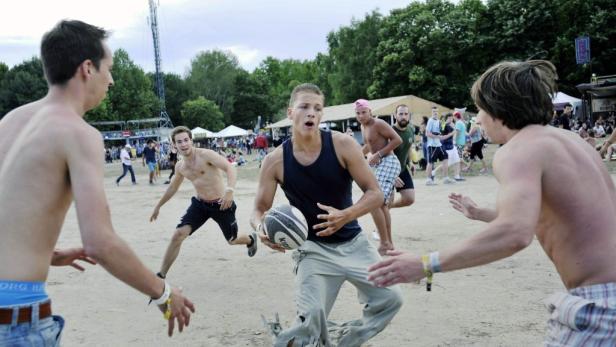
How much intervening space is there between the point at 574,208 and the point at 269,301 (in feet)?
13.2

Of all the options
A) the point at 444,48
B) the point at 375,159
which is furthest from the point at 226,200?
the point at 444,48

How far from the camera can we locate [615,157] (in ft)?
58.5

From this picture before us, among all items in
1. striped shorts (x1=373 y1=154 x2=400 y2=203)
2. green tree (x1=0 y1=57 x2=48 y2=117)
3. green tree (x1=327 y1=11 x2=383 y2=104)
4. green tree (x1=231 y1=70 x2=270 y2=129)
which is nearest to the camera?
striped shorts (x1=373 y1=154 x2=400 y2=203)

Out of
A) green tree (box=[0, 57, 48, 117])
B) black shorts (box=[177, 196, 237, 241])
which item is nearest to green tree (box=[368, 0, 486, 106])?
black shorts (box=[177, 196, 237, 241])

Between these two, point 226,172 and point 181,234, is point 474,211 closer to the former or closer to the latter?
point 181,234

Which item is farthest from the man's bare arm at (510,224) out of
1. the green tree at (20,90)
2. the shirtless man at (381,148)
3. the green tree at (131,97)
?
the green tree at (131,97)

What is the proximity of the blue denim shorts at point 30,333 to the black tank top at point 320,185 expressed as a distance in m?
2.23

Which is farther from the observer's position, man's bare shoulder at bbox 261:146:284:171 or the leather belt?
man's bare shoulder at bbox 261:146:284:171

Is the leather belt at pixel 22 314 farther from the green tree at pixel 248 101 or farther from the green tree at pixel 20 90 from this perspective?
the green tree at pixel 248 101

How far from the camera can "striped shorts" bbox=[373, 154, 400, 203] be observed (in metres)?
8.12

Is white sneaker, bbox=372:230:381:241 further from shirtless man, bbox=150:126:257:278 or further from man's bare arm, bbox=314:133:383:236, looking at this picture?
man's bare arm, bbox=314:133:383:236

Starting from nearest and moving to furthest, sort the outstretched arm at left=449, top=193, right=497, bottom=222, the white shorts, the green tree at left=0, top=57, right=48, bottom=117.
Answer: the outstretched arm at left=449, top=193, right=497, bottom=222 → the white shorts → the green tree at left=0, top=57, right=48, bottom=117

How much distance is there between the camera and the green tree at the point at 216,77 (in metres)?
95.7

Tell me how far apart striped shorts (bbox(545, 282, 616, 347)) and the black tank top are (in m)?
2.11
